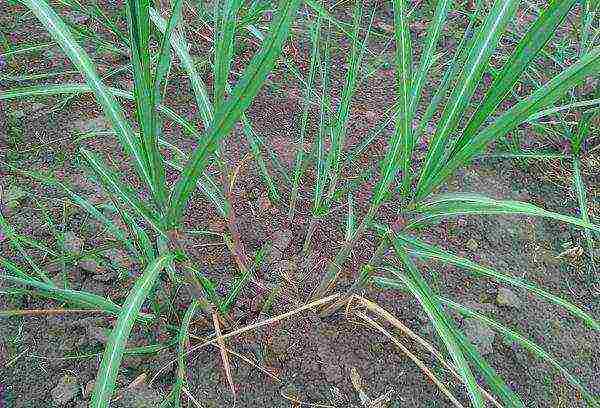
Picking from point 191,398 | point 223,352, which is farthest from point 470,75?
point 191,398

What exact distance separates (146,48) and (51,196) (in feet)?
2.73

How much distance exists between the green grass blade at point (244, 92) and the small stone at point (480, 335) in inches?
29.3

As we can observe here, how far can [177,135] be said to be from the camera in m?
1.55

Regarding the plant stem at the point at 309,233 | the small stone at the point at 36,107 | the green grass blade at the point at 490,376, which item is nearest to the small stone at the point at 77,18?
the small stone at the point at 36,107

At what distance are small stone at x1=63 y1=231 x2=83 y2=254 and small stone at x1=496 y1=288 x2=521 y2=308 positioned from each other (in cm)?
90

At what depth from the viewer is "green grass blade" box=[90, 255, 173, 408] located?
677 mm

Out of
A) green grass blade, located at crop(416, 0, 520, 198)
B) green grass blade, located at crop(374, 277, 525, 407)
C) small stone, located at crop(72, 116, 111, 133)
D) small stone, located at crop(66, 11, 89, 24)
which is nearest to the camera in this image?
green grass blade, located at crop(416, 0, 520, 198)

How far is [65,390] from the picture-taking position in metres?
1.11

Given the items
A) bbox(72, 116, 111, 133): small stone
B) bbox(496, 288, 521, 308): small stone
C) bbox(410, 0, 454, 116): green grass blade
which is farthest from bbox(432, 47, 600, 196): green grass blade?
bbox(72, 116, 111, 133): small stone

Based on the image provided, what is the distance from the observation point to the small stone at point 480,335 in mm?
1226

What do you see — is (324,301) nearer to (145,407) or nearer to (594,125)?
(145,407)

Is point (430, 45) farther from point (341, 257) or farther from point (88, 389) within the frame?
point (88, 389)

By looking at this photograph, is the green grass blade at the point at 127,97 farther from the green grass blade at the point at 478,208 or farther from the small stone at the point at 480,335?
the small stone at the point at 480,335

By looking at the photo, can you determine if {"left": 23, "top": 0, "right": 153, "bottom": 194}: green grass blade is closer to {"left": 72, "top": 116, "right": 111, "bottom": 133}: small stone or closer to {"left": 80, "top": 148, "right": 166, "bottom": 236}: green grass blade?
{"left": 80, "top": 148, "right": 166, "bottom": 236}: green grass blade
